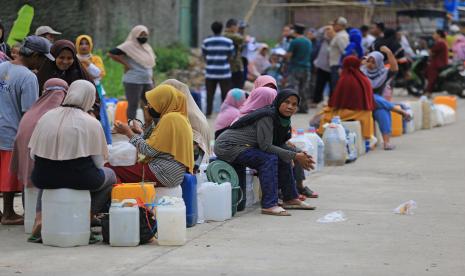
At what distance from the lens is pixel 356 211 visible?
33.4ft

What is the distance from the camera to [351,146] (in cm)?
1420

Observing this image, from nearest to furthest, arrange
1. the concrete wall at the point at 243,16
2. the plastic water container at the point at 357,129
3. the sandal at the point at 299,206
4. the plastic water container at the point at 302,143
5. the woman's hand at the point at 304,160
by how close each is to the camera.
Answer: the woman's hand at the point at 304,160 → the sandal at the point at 299,206 → the plastic water container at the point at 302,143 → the plastic water container at the point at 357,129 → the concrete wall at the point at 243,16

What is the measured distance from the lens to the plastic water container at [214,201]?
31.1 feet

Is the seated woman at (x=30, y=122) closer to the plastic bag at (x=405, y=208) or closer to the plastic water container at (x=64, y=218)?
the plastic water container at (x=64, y=218)

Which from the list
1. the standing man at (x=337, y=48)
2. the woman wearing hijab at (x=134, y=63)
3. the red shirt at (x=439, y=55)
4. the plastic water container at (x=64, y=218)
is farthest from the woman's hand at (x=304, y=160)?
the red shirt at (x=439, y=55)

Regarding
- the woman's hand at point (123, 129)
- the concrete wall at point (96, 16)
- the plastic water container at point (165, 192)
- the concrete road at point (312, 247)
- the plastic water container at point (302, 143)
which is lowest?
the concrete road at point (312, 247)

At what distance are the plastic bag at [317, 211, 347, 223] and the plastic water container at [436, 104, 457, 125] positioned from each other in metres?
10.1

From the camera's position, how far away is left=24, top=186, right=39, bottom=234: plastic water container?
28.8ft

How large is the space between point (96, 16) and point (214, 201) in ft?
46.4

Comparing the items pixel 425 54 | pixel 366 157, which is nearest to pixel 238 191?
pixel 366 157

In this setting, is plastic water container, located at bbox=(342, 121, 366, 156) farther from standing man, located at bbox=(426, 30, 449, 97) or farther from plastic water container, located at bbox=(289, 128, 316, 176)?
standing man, located at bbox=(426, 30, 449, 97)

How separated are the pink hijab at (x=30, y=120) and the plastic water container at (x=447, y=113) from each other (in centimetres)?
1184

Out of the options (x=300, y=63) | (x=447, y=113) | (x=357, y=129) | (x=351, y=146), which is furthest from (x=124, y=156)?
(x=447, y=113)

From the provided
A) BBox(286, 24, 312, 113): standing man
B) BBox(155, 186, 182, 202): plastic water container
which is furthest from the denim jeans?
BBox(286, 24, 312, 113): standing man
